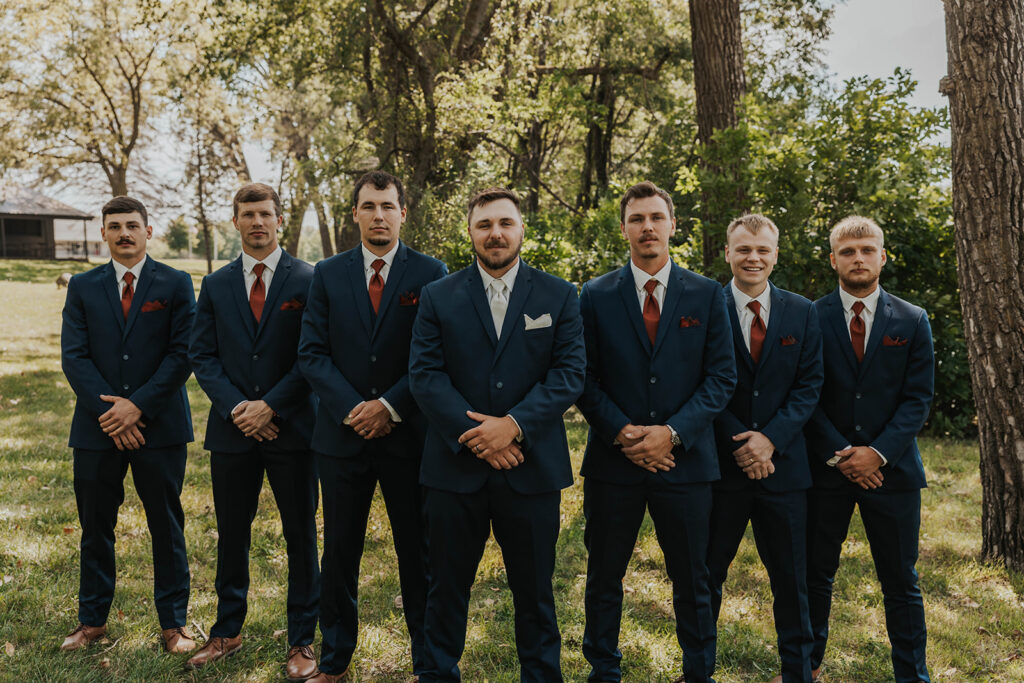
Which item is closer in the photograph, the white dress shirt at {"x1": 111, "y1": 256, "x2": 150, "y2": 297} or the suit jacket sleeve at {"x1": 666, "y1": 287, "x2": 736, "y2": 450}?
the suit jacket sleeve at {"x1": 666, "y1": 287, "x2": 736, "y2": 450}

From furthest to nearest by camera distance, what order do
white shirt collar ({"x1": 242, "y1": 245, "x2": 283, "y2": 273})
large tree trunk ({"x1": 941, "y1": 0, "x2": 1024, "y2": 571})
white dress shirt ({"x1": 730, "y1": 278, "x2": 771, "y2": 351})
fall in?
large tree trunk ({"x1": 941, "y1": 0, "x2": 1024, "y2": 571}) → white shirt collar ({"x1": 242, "y1": 245, "x2": 283, "y2": 273}) → white dress shirt ({"x1": 730, "y1": 278, "x2": 771, "y2": 351})

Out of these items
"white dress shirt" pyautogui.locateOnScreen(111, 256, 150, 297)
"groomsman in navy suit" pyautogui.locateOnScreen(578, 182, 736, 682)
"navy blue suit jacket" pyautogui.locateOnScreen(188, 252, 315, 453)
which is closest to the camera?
"groomsman in navy suit" pyautogui.locateOnScreen(578, 182, 736, 682)

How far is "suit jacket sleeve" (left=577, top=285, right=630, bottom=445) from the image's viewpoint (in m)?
3.77

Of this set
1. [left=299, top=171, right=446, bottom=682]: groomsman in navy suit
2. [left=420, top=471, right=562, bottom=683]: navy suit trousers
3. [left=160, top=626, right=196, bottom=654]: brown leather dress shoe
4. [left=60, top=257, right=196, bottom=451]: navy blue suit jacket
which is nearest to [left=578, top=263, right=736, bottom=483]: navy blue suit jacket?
[left=420, top=471, right=562, bottom=683]: navy suit trousers

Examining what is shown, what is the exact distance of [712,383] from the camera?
3801 millimetres

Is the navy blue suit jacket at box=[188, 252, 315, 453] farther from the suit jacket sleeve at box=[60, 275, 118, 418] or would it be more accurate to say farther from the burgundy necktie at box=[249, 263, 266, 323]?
the suit jacket sleeve at box=[60, 275, 118, 418]

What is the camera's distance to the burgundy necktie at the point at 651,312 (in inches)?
154

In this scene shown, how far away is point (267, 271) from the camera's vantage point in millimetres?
4402

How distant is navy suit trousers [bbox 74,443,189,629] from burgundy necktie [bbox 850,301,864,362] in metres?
4.00

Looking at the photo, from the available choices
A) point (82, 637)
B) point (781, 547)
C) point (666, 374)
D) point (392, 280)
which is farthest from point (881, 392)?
point (82, 637)

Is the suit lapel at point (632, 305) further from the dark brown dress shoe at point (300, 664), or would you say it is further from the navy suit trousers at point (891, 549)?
the dark brown dress shoe at point (300, 664)

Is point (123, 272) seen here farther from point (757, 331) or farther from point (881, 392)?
point (881, 392)

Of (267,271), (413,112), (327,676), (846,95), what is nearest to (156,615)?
(327,676)

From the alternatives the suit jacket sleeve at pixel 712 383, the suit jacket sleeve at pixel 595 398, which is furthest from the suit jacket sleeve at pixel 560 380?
the suit jacket sleeve at pixel 712 383
